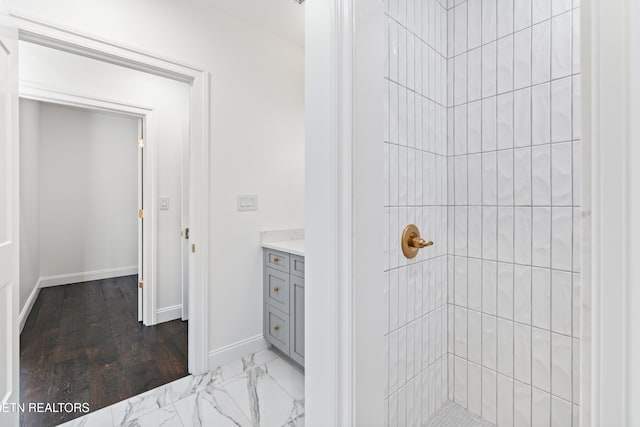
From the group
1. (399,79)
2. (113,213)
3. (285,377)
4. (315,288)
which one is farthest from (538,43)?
(113,213)

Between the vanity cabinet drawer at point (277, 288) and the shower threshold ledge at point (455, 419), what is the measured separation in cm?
105

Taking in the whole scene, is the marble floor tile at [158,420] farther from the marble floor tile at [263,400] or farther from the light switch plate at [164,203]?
the light switch plate at [164,203]

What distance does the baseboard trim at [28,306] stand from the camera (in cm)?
272

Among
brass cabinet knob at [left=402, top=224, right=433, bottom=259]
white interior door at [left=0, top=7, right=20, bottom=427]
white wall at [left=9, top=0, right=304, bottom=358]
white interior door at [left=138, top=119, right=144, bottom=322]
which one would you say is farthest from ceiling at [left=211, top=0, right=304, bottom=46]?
brass cabinet knob at [left=402, top=224, right=433, bottom=259]

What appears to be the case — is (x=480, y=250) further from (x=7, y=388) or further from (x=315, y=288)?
(x=7, y=388)

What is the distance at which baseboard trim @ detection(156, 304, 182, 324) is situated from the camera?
2.78 metres

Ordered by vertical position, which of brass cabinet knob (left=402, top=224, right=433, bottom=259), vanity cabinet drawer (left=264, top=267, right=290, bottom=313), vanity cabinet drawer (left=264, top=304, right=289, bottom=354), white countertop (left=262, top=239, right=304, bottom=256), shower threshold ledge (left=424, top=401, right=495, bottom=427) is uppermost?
brass cabinet knob (left=402, top=224, right=433, bottom=259)

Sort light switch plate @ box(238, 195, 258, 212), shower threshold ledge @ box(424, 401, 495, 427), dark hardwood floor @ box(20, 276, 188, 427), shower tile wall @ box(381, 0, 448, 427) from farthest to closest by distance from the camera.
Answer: light switch plate @ box(238, 195, 258, 212), dark hardwood floor @ box(20, 276, 188, 427), shower threshold ledge @ box(424, 401, 495, 427), shower tile wall @ box(381, 0, 448, 427)

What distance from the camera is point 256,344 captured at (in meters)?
2.26

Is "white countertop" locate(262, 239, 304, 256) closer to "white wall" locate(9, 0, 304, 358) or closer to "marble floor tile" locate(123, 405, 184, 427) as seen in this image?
"white wall" locate(9, 0, 304, 358)

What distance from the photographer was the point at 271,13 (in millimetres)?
2100

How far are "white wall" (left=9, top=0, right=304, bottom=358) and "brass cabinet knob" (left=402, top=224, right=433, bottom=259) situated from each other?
1.40m

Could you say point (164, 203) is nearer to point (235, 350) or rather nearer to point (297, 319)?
point (235, 350)

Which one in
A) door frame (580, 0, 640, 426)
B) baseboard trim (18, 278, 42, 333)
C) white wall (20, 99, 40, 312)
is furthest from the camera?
white wall (20, 99, 40, 312)
